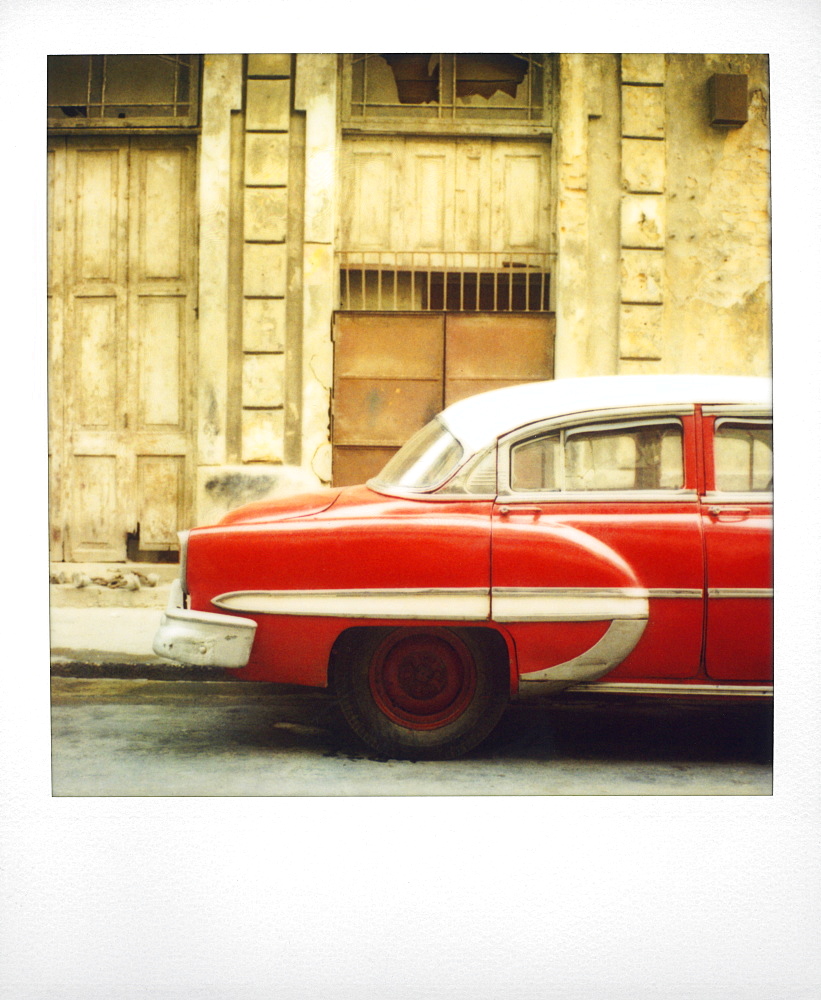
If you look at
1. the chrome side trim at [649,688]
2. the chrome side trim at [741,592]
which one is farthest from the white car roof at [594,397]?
the chrome side trim at [649,688]

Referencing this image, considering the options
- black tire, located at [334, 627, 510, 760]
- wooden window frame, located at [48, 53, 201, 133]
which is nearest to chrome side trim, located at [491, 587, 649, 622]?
black tire, located at [334, 627, 510, 760]

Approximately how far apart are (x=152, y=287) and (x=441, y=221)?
1.23 meters

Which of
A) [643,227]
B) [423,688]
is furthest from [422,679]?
[643,227]

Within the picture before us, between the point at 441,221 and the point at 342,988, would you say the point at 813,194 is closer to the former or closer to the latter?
the point at 441,221

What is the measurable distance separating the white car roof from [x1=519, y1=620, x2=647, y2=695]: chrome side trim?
0.78m

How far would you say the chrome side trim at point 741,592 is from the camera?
2.94 metres

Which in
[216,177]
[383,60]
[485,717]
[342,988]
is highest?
[383,60]

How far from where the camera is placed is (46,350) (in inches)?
122

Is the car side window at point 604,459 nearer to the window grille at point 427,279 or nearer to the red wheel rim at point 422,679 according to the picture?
the red wheel rim at point 422,679

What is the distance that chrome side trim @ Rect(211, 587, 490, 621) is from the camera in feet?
9.61

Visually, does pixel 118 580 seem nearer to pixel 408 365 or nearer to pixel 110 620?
pixel 110 620

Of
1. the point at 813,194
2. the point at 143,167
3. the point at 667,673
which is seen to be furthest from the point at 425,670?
the point at 143,167

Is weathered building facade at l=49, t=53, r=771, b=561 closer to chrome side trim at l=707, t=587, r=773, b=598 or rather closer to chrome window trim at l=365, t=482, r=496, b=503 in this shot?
chrome window trim at l=365, t=482, r=496, b=503

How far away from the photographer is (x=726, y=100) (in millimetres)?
3172
